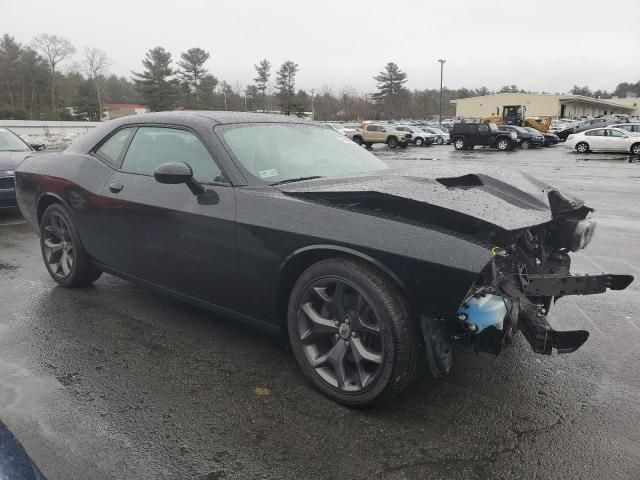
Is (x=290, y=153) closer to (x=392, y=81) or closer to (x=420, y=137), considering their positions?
(x=420, y=137)

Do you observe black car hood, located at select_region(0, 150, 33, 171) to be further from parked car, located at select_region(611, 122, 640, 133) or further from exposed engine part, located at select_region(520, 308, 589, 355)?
parked car, located at select_region(611, 122, 640, 133)

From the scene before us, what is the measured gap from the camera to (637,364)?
3145mm

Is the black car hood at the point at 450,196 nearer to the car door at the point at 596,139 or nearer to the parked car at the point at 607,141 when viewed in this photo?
the parked car at the point at 607,141

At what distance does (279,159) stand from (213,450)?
1.83 meters

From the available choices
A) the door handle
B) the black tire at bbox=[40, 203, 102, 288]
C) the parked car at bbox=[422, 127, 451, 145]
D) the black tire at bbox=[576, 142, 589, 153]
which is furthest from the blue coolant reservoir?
the parked car at bbox=[422, 127, 451, 145]

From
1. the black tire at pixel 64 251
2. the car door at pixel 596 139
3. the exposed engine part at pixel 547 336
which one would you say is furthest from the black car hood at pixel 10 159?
the car door at pixel 596 139

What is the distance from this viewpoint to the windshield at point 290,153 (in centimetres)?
320

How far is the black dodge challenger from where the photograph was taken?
2395 mm

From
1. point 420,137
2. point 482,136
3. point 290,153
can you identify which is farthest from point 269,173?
point 420,137

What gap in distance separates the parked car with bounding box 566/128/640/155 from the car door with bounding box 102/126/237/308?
26.4m

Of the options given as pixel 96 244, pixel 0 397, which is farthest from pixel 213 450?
pixel 96 244

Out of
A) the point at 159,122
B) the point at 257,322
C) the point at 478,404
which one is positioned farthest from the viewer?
the point at 159,122

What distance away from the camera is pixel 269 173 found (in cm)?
315

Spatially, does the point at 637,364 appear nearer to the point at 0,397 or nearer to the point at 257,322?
the point at 257,322
